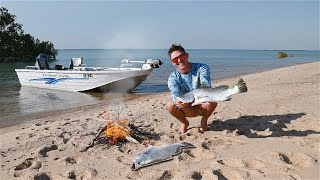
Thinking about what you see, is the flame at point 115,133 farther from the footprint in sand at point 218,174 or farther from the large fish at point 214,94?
the footprint in sand at point 218,174

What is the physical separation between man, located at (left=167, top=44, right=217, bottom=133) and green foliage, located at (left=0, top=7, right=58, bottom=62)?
170ft

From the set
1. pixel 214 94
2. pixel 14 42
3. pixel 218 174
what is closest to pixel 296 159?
pixel 218 174

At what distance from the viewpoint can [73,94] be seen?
14891 millimetres

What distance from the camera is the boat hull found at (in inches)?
562

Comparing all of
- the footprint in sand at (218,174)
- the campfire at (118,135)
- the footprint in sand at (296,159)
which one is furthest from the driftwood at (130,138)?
the footprint in sand at (296,159)

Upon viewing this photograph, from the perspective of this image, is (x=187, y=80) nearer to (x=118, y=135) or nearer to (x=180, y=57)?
(x=180, y=57)

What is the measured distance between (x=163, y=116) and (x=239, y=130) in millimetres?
2234

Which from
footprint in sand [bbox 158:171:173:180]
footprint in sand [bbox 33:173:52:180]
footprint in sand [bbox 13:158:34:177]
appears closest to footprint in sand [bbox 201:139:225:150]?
footprint in sand [bbox 158:171:173:180]

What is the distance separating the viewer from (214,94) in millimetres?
4582

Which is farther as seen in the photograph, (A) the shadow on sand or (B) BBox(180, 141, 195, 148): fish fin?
(A) the shadow on sand

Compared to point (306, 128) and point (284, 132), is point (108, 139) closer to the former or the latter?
point (284, 132)

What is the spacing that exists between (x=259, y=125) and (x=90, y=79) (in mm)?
10292

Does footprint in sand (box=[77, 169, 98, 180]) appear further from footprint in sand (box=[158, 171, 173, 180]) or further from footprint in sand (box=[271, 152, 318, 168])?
footprint in sand (box=[271, 152, 318, 168])

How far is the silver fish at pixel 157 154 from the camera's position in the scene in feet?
14.1
